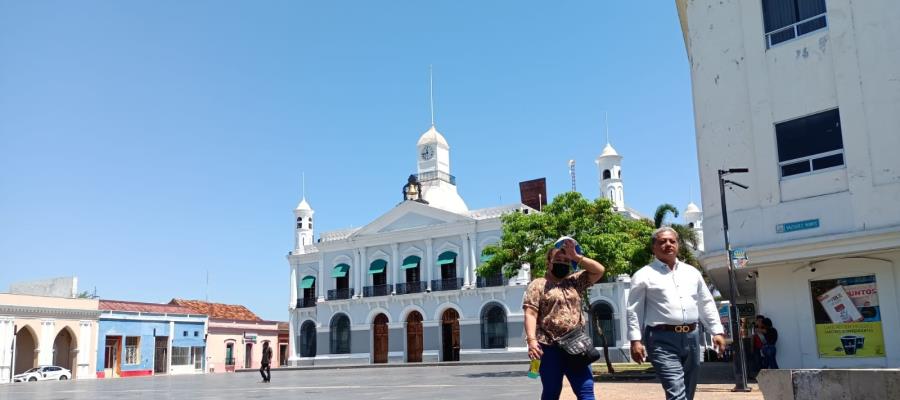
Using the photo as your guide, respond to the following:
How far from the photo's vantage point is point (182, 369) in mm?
49188

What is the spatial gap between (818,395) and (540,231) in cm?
1704

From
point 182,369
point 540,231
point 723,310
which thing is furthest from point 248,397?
point 182,369

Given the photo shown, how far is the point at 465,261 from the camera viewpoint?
1650 inches

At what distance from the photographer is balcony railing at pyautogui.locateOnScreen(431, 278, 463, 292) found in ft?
137

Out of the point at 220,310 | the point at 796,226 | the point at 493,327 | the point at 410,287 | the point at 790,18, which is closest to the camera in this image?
the point at 796,226

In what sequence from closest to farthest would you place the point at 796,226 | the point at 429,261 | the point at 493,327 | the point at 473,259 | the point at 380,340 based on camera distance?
the point at 796,226
the point at 493,327
the point at 473,259
the point at 429,261
the point at 380,340

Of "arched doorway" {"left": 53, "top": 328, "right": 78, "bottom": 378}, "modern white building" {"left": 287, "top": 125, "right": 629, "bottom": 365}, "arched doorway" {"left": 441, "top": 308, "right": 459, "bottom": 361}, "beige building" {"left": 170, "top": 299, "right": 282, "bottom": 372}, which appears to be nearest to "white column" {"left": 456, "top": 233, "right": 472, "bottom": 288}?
"modern white building" {"left": 287, "top": 125, "right": 629, "bottom": 365}

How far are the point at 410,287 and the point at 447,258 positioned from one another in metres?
2.88

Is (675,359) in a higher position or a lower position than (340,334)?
lower

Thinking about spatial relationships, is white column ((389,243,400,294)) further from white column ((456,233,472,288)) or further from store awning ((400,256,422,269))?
white column ((456,233,472,288))

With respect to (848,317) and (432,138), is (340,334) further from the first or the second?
(848,317)

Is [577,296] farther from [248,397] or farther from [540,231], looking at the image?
[540,231]

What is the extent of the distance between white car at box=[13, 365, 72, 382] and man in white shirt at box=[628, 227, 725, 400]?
39.5 m

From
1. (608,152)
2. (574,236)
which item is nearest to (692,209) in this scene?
(608,152)
